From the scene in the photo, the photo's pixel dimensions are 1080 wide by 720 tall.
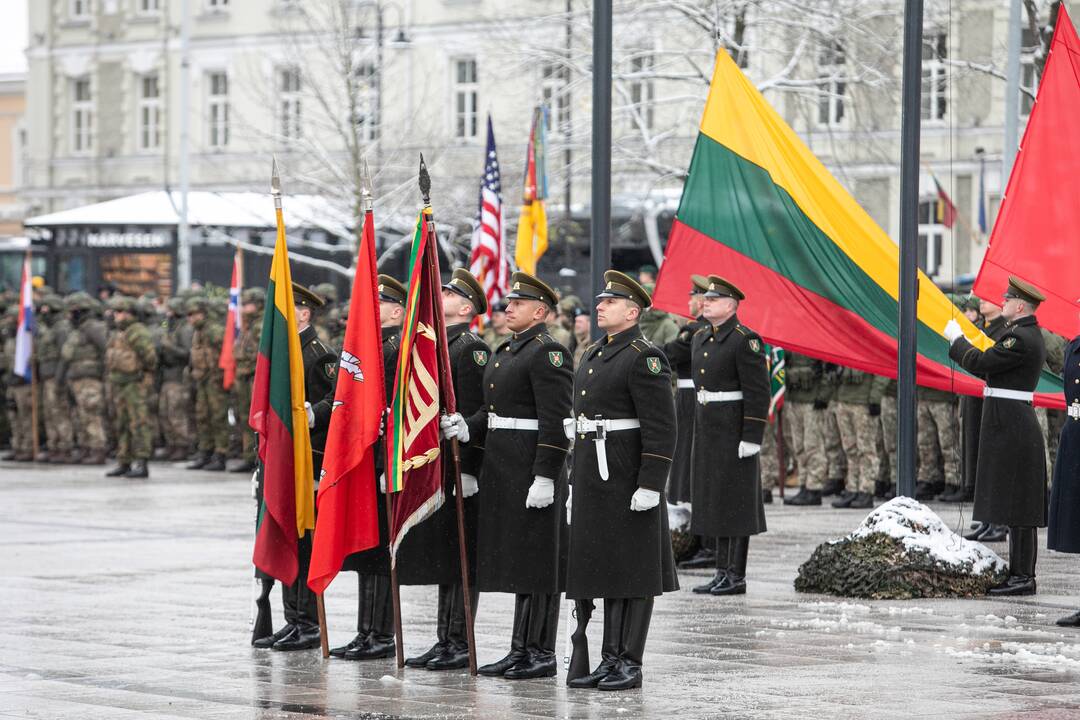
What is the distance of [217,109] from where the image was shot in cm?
4856

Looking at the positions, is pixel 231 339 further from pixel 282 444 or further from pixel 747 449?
pixel 282 444

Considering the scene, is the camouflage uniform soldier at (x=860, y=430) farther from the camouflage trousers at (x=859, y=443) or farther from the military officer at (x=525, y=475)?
the military officer at (x=525, y=475)

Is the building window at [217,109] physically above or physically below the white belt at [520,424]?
above

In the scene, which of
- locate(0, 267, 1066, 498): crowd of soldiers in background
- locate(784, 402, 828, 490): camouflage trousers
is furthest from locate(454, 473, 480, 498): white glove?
locate(784, 402, 828, 490): camouflage trousers

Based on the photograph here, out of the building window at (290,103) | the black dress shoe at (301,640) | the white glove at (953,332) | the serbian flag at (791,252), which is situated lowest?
the black dress shoe at (301,640)

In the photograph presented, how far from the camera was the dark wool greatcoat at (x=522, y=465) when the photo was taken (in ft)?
31.1

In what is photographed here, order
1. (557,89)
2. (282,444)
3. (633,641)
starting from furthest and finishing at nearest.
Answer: (557,89) → (282,444) → (633,641)

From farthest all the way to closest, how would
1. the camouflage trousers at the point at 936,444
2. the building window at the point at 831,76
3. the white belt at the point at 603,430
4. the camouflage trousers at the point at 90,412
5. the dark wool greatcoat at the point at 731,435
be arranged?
the building window at the point at 831,76 < the camouflage trousers at the point at 90,412 < the camouflage trousers at the point at 936,444 < the dark wool greatcoat at the point at 731,435 < the white belt at the point at 603,430

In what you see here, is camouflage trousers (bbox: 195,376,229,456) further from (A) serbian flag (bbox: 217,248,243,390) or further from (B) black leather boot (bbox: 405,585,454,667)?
(B) black leather boot (bbox: 405,585,454,667)

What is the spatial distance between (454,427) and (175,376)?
15.4m

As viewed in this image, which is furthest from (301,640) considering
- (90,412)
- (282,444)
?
(90,412)

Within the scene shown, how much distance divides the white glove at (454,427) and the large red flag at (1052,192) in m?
4.28

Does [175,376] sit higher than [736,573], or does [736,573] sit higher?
[175,376]

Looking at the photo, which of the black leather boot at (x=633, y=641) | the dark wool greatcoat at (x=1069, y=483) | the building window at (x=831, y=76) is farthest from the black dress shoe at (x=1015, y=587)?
the building window at (x=831, y=76)
